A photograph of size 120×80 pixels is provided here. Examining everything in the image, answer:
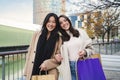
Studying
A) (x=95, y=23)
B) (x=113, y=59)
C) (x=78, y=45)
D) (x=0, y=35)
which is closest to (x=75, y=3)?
(x=113, y=59)

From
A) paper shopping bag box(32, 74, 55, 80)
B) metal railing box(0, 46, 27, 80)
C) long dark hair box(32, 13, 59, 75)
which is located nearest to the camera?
paper shopping bag box(32, 74, 55, 80)

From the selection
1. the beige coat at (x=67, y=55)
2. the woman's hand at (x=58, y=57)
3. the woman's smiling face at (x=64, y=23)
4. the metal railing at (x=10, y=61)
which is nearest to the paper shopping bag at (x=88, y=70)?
the beige coat at (x=67, y=55)

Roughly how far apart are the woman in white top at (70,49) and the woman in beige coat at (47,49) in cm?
9

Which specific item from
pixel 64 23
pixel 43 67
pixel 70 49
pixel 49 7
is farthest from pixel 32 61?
pixel 49 7

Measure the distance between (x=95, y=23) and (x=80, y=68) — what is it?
1204 inches

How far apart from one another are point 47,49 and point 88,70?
65 centimetres

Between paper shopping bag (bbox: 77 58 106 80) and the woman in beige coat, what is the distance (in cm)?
31

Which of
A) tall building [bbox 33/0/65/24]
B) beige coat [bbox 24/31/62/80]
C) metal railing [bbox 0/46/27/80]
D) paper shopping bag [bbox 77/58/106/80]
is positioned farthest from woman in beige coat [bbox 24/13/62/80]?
tall building [bbox 33/0/65/24]

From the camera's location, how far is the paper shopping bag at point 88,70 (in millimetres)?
4613

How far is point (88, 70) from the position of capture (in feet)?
15.2

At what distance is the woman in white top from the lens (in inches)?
182

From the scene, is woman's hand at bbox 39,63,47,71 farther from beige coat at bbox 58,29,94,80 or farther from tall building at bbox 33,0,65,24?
tall building at bbox 33,0,65,24

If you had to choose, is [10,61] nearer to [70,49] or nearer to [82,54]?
[70,49]

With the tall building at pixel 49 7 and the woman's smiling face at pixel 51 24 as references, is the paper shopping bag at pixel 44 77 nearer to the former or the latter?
the woman's smiling face at pixel 51 24
